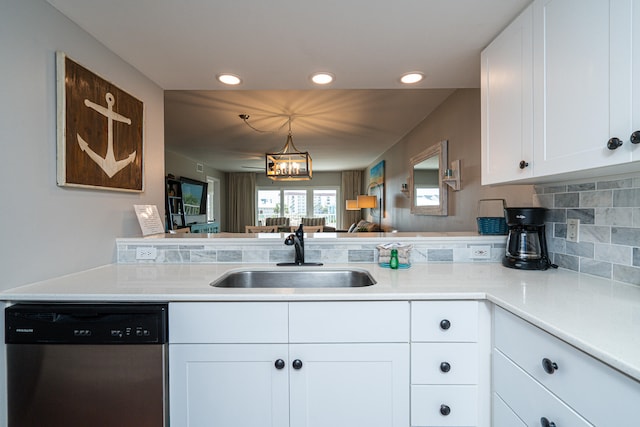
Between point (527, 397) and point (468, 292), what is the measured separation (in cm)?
36

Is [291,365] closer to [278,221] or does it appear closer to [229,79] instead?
[229,79]

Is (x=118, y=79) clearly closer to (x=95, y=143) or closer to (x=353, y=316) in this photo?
(x=95, y=143)

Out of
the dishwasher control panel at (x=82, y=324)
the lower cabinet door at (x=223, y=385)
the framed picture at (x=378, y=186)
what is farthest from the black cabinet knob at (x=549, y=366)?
the framed picture at (x=378, y=186)

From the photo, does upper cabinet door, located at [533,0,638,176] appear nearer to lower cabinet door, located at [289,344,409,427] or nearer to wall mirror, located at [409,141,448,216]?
lower cabinet door, located at [289,344,409,427]

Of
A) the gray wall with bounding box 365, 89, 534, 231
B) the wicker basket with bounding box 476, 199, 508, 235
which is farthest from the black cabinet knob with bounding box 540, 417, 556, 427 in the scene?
the gray wall with bounding box 365, 89, 534, 231

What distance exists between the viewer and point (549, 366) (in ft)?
2.69

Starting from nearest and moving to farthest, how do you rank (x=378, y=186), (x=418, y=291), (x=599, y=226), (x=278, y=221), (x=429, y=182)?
(x=418, y=291) < (x=599, y=226) < (x=429, y=182) < (x=378, y=186) < (x=278, y=221)

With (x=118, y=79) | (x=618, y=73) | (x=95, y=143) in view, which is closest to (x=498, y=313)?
(x=618, y=73)

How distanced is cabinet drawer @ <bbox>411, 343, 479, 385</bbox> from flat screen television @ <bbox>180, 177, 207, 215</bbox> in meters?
5.48

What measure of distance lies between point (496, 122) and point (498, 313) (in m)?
0.91

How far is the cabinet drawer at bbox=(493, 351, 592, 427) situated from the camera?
782 millimetres

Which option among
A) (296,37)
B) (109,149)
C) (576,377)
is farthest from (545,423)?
(109,149)

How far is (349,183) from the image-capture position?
8914 mm

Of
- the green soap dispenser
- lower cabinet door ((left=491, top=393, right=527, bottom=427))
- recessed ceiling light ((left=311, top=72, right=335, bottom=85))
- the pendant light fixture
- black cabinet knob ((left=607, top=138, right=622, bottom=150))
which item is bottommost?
lower cabinet door ((left=491, top=393, right=527, bottom=427))
